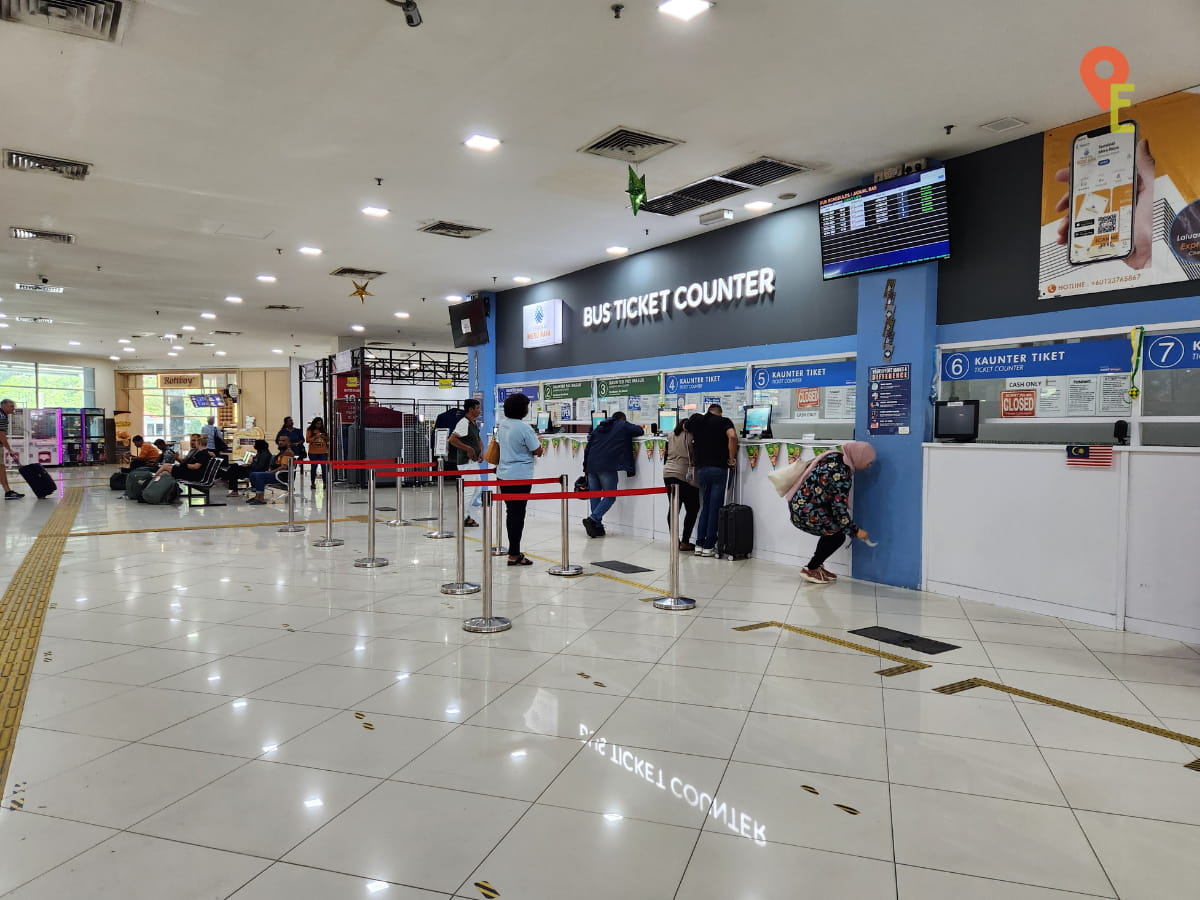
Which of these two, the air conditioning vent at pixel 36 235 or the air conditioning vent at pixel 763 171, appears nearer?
the air conditioning vent at pixel 763 171

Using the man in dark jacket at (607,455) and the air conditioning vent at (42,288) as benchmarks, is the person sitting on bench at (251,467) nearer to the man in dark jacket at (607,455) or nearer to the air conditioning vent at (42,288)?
the air conditioning vent at (42,288)

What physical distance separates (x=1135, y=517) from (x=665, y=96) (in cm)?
420

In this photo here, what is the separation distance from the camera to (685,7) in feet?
12.4

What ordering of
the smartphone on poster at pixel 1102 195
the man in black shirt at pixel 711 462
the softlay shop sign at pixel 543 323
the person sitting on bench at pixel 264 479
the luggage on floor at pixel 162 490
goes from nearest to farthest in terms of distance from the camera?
the smartphone on poster at pixel 1102 195 < the man in black shirt at pixel 711 462 < the softlay shop sign at pixel 543 323 < the luggage on floor at pixel 162 490 < the person sitting on bench at pixel 264 479

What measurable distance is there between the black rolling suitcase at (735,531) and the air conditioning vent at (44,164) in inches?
257

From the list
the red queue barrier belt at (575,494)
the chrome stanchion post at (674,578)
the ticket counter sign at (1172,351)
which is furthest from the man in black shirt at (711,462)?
the ticket counter sign at (1172,351)

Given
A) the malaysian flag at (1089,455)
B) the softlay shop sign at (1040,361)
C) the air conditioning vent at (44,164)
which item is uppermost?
the air conditioning vent at (44,164)

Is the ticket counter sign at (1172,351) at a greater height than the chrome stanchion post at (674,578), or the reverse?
the ticket counter sign at (1172,351)

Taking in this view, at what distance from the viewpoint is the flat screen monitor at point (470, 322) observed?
38.9ft

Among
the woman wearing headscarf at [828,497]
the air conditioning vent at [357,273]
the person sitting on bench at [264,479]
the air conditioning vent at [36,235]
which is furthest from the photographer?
the person sitting on bench at [264,479]

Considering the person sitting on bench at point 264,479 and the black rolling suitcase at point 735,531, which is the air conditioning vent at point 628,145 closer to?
the black rolling suitcase at point 735,531

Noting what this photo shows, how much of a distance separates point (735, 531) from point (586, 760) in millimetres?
4462

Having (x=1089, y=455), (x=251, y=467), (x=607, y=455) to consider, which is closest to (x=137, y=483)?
(x=251, y=467)

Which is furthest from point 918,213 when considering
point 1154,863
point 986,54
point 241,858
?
point 241,858
